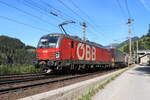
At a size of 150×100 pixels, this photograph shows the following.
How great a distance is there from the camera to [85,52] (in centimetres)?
2231

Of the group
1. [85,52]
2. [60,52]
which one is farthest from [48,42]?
[85,52]

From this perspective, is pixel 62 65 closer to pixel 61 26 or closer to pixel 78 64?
pixel 78 64

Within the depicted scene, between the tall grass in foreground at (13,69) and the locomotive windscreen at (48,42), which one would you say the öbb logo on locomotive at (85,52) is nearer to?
the locomotive windscreen at (48,42)

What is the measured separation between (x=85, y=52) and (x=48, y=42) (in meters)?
5.09

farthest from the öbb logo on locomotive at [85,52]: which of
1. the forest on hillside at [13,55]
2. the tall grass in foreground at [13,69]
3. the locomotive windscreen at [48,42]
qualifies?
the forest on hillside at [13,55]

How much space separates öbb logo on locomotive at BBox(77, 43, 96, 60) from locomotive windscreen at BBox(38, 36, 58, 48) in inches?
121

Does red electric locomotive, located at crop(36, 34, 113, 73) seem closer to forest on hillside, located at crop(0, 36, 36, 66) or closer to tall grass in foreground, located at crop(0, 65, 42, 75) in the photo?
tall grass in foreground, located at crop(0, 65, 42, 75)

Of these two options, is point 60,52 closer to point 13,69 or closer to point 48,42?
point 48,42

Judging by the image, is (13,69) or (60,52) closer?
(60,52)

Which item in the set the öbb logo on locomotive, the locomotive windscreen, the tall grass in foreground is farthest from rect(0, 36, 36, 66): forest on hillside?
the locomotive windscreen

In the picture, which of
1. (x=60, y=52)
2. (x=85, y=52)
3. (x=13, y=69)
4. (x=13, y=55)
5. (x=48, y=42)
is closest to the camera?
(x=60, y=52)

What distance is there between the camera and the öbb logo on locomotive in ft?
67.9

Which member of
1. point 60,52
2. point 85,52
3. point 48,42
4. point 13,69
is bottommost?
point 13,69

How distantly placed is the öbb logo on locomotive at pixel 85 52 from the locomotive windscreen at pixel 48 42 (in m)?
3.07
